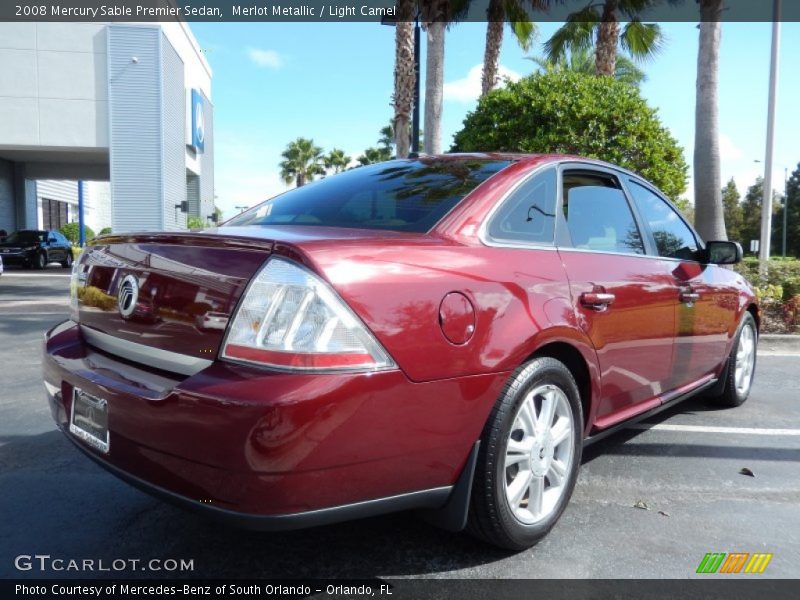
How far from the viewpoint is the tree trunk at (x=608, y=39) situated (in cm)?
1526

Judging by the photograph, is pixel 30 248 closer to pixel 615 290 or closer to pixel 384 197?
pixel 384 197

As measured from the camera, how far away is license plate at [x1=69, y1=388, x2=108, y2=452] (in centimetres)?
212

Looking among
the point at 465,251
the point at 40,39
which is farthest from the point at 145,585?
the point at 40,39

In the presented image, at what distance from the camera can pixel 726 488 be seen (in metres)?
3.19

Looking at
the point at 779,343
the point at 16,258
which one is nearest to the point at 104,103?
the point at 16,258

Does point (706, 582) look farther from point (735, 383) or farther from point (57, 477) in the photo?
point (57, 477)

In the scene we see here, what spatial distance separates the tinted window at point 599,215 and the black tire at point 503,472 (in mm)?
760

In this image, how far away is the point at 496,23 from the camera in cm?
1616

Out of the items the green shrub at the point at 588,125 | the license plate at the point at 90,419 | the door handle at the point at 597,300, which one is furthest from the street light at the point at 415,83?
the license plate at the point at 90,419

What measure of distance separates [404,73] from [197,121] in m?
21.0

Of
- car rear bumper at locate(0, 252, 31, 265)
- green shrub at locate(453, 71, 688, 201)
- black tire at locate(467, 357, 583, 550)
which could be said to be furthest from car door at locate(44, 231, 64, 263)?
black tire at locate(467, 357, 583, 550)

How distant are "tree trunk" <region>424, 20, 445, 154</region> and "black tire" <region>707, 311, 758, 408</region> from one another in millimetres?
7678

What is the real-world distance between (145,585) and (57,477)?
51.1 inches

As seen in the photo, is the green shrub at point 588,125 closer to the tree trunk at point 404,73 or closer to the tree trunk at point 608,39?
the tree trunk at point 404,73
